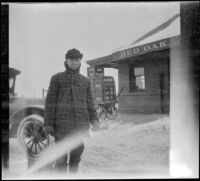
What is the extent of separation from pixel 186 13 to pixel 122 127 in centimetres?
190

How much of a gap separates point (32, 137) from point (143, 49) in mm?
2718

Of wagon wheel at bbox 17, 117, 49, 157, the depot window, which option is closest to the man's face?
wagon wheel at bbox 17, 117, 49, 157

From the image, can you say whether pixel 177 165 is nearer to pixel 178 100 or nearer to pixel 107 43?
pixel 178 100

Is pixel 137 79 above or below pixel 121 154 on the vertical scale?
above

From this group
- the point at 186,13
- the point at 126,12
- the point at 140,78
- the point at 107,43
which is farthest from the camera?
the point at 140,78

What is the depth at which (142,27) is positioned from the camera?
418 cm

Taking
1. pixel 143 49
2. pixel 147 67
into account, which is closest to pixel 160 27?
pixel 143 49

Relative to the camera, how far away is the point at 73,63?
12.0ft

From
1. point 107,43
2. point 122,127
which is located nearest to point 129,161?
point 122,127

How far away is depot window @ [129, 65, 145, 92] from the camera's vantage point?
5.09 m

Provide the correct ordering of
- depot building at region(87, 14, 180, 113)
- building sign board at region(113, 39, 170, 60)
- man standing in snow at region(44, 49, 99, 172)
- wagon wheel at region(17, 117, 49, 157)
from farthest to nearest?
1. building sign board at region(113, 39, 170, 60)
2. depot building at region(87, 14, 180, 113)
3. wagon wheel at region(17, 117, 49, 157)
4. man standing in snow at region(44, 49, 99, 172)

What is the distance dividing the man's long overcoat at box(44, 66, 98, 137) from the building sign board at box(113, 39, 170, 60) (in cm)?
130

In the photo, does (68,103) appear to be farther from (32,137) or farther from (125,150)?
(125,150)

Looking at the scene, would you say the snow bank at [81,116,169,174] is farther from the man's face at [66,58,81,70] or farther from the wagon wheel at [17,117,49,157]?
the man's face at [66,58,81,70]
